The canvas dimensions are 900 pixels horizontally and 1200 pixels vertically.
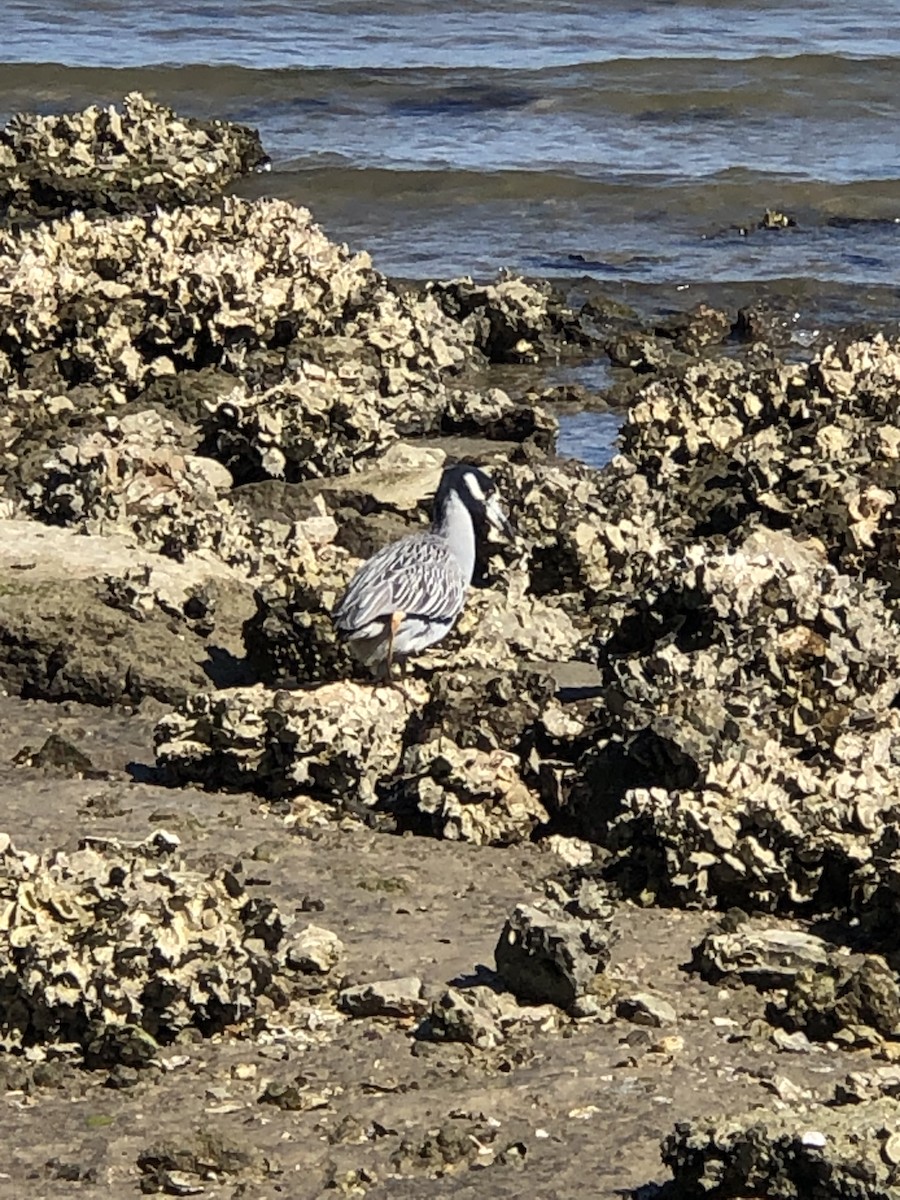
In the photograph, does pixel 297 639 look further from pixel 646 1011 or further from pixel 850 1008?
pixel 850 1008

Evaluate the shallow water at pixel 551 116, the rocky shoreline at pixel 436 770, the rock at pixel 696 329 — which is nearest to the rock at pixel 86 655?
the rocky shoreline at pixel 436 770

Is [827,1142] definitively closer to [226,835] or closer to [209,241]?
[226,835]

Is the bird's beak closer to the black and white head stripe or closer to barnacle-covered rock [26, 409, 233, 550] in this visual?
the black and white head stripe

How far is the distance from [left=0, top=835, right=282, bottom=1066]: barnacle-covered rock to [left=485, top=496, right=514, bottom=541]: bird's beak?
3369mm

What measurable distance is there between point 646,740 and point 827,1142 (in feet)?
7.16

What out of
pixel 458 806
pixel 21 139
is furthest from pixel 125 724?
pixel 21 139

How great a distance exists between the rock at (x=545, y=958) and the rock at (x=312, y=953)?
384 millimetres

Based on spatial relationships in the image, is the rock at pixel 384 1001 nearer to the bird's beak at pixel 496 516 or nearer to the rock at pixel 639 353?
the bird's beak at pixel 496 516

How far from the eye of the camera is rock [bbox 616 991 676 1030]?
5102 millimetres

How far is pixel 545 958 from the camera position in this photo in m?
5.13

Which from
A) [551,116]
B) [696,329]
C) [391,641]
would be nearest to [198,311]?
[696,329]

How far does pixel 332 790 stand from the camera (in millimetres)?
6520

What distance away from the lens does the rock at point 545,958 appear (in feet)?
16.7

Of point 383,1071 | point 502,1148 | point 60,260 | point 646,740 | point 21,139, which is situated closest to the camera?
point 502,1148
